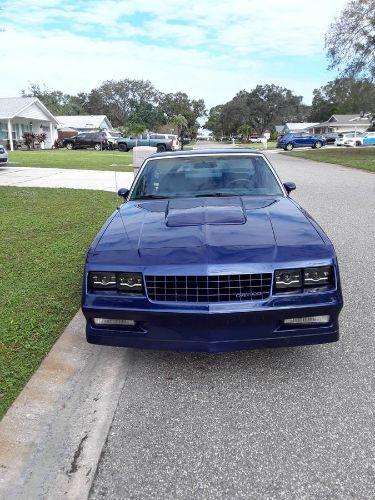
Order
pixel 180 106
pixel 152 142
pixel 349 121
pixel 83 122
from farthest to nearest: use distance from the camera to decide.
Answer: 1. pixel 180 106
2. pixel 349 121
3. pixel 83 122
4. pixel 152 142

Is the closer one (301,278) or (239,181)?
(301,278)

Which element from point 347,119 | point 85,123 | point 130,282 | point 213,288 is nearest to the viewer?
point 213,288

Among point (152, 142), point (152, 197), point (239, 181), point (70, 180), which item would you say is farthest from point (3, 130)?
point (239, 181)

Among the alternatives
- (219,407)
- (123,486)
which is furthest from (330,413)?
(123,486)

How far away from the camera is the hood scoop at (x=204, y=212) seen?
11.6ft

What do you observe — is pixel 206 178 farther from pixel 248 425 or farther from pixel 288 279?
pixel 248 425

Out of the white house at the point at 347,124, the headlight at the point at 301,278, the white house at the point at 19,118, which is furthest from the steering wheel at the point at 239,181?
the white house at the point at 347,124

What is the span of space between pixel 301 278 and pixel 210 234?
2.25ft

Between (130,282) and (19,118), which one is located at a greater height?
(19,118)

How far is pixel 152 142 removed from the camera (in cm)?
3469

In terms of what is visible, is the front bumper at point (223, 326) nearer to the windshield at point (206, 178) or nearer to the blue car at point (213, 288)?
the blue car at point (213, 288)

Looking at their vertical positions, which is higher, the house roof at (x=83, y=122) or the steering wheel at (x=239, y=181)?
the steering wheel at (x=239, y=181)

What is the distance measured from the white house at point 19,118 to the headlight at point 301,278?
4047 cm

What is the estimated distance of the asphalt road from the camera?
232cm
